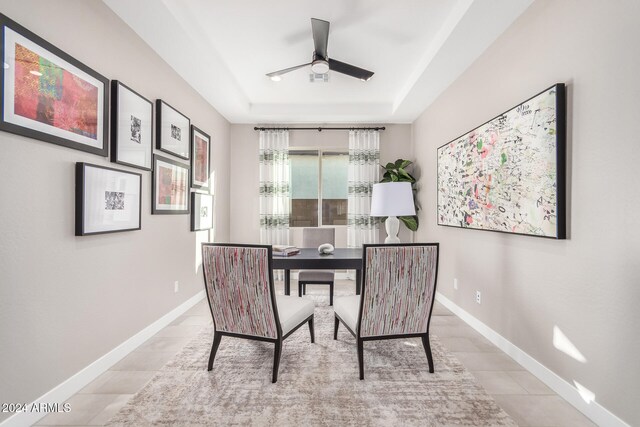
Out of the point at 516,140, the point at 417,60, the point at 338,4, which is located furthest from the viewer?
the point at 417,60

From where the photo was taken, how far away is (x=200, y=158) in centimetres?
361

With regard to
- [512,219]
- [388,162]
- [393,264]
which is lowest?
[393,264]

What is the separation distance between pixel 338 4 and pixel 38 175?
2.21 m

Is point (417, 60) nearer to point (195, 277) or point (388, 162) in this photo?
point (388, 162)

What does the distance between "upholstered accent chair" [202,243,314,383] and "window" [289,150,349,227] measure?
120 inches

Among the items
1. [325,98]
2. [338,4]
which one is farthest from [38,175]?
[325,98]

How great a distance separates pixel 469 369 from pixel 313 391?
1.10 meters

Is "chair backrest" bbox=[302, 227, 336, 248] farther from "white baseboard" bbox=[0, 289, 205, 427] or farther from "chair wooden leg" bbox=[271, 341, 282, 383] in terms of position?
"chair wooden leg" bbox=[271, 341, 282, 383]

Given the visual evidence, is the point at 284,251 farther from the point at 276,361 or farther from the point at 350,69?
the point at 350,69

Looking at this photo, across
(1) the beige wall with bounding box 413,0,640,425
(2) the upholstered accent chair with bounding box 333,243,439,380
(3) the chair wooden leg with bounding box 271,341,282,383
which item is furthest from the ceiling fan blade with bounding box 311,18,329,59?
(3) the chair wooden leg with bounding box 271,341,282,383

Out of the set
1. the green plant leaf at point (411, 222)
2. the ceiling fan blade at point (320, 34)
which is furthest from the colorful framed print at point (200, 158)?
the green plant leaf at point (411, 222)

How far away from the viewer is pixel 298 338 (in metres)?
2.54

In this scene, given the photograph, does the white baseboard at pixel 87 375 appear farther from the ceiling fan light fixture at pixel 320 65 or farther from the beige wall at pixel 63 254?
the ceiling fan light fixture at pixel 320 65

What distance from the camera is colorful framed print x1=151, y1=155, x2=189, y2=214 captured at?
2.63 m
